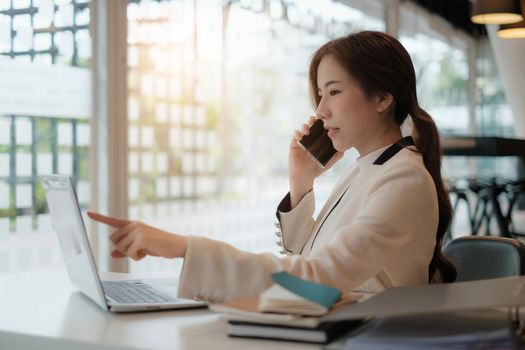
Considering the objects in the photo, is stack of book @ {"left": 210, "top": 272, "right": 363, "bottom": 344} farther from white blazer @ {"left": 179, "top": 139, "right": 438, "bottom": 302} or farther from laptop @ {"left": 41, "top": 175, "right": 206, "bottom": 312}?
laptop @ {"left": 41, "top": 175, "right": 206, "bottom": 312}

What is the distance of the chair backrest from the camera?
1909 mm

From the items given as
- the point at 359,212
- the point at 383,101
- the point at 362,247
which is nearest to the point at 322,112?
the point at 383,101

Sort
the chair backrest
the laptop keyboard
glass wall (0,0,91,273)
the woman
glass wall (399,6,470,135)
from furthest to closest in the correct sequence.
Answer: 1. glass wall (399,6,470,135)
2. glass wall (0,0,91,273)
3. the chair backrest
4. the laptop keyboard
5. the woman

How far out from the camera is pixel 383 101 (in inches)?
66.6

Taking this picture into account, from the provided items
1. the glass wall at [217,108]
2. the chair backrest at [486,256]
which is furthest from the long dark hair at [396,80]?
the glass wall at [217,108]

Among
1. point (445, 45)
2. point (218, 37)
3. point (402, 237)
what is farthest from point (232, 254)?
point (445, 45)

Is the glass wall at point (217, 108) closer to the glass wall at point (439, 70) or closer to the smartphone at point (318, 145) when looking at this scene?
the glass wall at point (439, 70)

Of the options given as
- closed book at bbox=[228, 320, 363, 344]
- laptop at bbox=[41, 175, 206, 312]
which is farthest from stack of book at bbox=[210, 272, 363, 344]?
laptop at bbox=[41, 175, 206, 312]

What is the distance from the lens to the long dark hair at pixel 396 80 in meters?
1.66

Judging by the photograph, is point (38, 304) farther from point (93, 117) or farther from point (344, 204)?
point (93, 117)

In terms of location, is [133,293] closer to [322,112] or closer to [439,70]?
[322,112]

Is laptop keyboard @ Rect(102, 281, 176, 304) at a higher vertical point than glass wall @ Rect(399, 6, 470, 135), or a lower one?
lower

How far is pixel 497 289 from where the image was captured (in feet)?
4.01

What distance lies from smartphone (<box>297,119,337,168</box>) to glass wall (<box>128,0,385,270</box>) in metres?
2.43
